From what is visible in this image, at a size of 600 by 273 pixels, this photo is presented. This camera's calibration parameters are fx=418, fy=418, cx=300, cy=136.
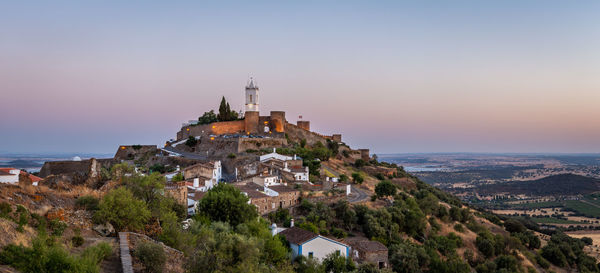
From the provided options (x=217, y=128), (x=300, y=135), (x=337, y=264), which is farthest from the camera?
(x=300, y=135)

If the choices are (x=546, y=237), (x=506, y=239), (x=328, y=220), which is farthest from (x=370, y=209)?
(x=546, y=237)

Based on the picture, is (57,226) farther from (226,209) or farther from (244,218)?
(244,218)

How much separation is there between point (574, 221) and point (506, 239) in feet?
129

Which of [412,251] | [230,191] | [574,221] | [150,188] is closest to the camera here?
[150,188]

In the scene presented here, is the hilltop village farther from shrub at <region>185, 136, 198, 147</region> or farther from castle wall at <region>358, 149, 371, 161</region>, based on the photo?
castle wall at <region>358, 149, 371, 161</region>

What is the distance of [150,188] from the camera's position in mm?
17109

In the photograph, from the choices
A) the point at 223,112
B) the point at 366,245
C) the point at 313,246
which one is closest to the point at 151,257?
the point at 313,246

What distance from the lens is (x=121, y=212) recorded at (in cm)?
1333

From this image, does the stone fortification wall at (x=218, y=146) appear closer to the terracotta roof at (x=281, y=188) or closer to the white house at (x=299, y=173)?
the white house at (x=299, y=173)

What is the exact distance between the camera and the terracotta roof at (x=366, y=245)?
25.2 meters

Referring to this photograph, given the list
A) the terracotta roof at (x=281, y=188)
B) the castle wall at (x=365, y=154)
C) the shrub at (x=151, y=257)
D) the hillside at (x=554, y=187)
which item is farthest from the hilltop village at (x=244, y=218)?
the hillside at (x=554, y=187)

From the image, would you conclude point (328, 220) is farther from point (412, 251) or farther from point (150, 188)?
point (150, 188)

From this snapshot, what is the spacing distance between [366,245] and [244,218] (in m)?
8.18

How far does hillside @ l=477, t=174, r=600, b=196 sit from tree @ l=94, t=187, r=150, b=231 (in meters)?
113
